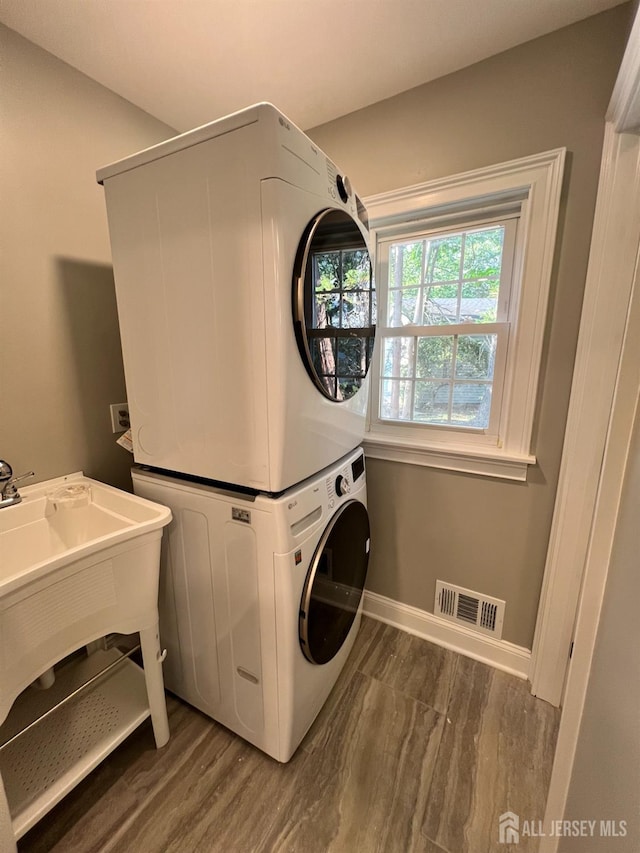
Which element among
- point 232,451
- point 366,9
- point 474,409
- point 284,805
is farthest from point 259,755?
point 366,9

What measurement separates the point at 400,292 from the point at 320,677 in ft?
5.32

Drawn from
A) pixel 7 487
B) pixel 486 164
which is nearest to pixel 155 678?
pixel 7 487

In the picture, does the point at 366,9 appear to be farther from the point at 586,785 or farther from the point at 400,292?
the point at 586,785

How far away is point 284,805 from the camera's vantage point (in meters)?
1.06

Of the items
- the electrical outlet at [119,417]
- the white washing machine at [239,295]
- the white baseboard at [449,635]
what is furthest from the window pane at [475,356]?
the electrical outlet at [119,417]

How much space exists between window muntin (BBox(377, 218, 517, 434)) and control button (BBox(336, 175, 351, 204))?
55cm

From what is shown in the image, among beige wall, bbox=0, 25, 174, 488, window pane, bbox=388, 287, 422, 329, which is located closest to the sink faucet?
beige wall, bbox=0, 25, 174, 488

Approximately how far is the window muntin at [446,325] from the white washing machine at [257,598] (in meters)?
0.54

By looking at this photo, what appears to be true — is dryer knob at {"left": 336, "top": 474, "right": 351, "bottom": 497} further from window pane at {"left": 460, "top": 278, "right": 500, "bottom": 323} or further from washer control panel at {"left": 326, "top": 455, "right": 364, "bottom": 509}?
window pane at {"left": 460, "top": 278, "right": 500, "bottom": 323}

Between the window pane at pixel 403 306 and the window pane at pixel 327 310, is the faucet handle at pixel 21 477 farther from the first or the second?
the window pane at pixel 403 306

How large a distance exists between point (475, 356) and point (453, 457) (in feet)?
1.47

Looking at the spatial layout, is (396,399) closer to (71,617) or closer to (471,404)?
(471,404)

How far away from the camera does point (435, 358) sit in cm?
159

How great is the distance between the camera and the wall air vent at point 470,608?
5.02 ft
